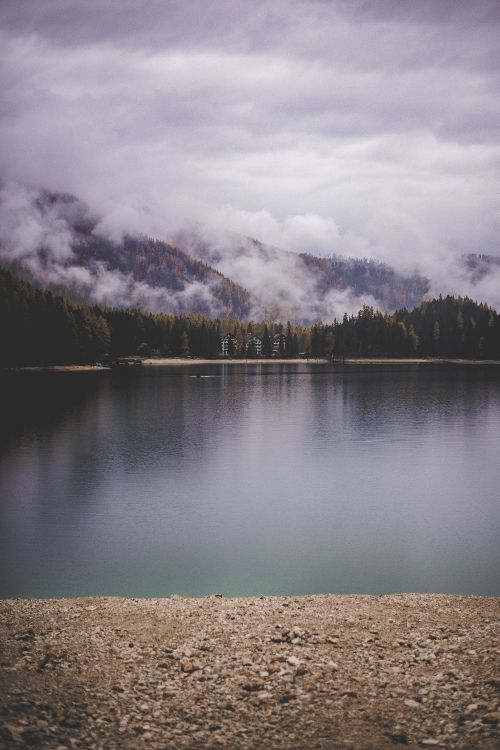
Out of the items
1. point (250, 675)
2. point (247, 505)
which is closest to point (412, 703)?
point (250, 675)

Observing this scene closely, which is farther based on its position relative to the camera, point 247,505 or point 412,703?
point 247,505

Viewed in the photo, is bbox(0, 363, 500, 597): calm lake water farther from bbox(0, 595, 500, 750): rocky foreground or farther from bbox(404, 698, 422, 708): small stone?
bbox(404, 698, 422, 708): small stone

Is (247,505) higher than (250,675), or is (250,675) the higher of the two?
(250,675)

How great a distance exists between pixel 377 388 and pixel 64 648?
102467mm

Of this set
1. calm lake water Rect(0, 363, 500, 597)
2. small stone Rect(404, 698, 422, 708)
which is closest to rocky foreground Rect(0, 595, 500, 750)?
small stone Rect(404, 698, 422, 708)

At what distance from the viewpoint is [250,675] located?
40.4ft

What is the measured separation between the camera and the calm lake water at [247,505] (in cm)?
2150

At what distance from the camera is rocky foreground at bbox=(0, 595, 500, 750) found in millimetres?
10180

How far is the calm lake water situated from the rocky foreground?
14.4 ft

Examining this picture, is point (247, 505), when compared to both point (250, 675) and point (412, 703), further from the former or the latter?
point (412, 703)

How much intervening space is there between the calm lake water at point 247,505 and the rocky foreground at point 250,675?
14.4 feet

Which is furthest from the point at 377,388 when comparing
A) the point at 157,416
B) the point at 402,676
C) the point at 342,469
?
the point at 402,676

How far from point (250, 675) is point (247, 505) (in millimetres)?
18909

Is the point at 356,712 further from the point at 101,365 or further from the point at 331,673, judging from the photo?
the point at 101,365
